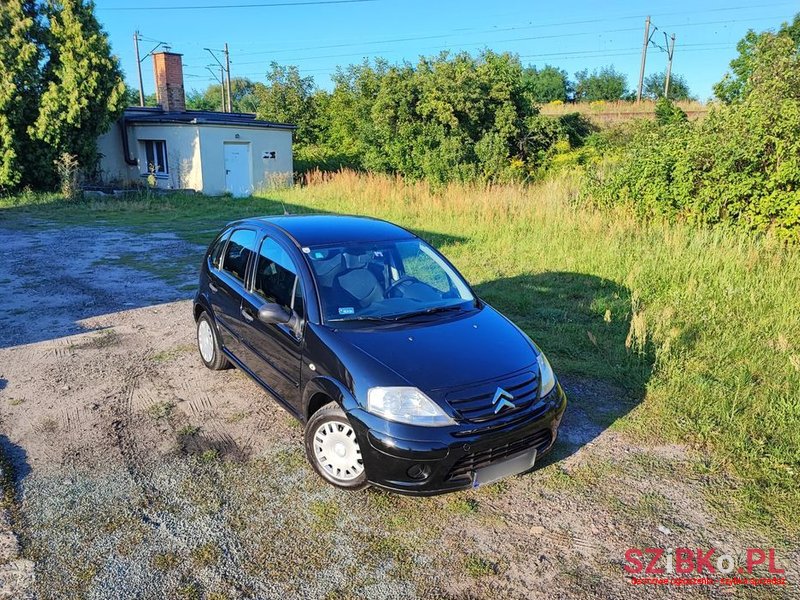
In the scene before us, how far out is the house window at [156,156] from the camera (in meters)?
24.3

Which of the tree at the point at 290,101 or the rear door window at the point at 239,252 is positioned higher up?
the tree at the point at 290,101

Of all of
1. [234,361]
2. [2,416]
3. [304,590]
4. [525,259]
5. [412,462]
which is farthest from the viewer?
[525,259]

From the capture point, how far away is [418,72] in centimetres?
2353

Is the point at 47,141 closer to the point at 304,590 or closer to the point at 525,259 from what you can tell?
the point at 525,259

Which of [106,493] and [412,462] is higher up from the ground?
[412,462]

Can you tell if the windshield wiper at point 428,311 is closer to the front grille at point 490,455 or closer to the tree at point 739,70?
the front grille at point 490,455

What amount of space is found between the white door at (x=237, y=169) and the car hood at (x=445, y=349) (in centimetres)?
2207

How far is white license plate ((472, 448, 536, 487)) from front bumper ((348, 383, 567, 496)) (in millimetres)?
33

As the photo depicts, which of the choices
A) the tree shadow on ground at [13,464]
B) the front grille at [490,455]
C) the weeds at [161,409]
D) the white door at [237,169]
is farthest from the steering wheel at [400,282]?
the white door at [237,169]

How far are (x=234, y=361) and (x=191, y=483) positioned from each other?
1455mm

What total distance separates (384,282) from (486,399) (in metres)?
1.44

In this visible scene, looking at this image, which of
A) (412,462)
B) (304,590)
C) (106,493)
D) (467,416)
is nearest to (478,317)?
(467,416)

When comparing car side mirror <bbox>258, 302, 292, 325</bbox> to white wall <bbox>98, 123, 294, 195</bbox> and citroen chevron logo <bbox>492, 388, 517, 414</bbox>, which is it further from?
white wall <bbox>98, 123, 294, 195</bbox>

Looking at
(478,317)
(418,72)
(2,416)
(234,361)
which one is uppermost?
(418,72)
